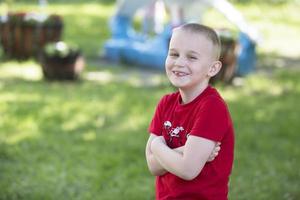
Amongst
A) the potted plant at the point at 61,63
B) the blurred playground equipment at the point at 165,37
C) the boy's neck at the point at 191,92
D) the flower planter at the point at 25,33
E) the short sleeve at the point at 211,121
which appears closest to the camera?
the short sleeve at the point at 211,121

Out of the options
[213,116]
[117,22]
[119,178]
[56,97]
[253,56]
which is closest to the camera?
[213,116]

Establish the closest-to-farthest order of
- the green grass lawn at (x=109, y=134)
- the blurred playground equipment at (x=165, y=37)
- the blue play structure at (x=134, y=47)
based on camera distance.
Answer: the green grass lawn at (x=109, y=134) < the blurred playground equipment at (x=165, y=37) < the blue play structure at (x=134, y=47)

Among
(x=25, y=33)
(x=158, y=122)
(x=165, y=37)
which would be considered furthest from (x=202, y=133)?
(x=25, y=33)

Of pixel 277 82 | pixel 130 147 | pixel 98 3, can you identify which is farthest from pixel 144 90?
pixel 98 3

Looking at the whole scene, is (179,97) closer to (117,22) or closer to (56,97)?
(56,97)

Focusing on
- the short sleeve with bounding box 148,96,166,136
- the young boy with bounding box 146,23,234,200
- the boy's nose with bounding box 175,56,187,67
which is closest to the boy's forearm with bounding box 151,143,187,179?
Result: the young boy with bounding box 146,23,234,200

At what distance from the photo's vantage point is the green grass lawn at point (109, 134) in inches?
189

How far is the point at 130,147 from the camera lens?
5.72 meters

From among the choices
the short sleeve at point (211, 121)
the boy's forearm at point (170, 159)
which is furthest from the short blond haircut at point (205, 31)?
the boy's forearm at point (170, 159)

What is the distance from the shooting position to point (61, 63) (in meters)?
8.98

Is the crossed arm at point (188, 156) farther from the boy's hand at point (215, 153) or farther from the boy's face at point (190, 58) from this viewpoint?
the boy's face at point (190, 58)

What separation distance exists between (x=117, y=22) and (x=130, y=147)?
5.91m

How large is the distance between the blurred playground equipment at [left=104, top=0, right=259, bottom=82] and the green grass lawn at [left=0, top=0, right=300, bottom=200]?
1.23ft

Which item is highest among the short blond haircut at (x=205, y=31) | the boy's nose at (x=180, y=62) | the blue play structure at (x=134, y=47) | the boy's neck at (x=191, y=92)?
the short blond haircut at (x=205, y=31)
